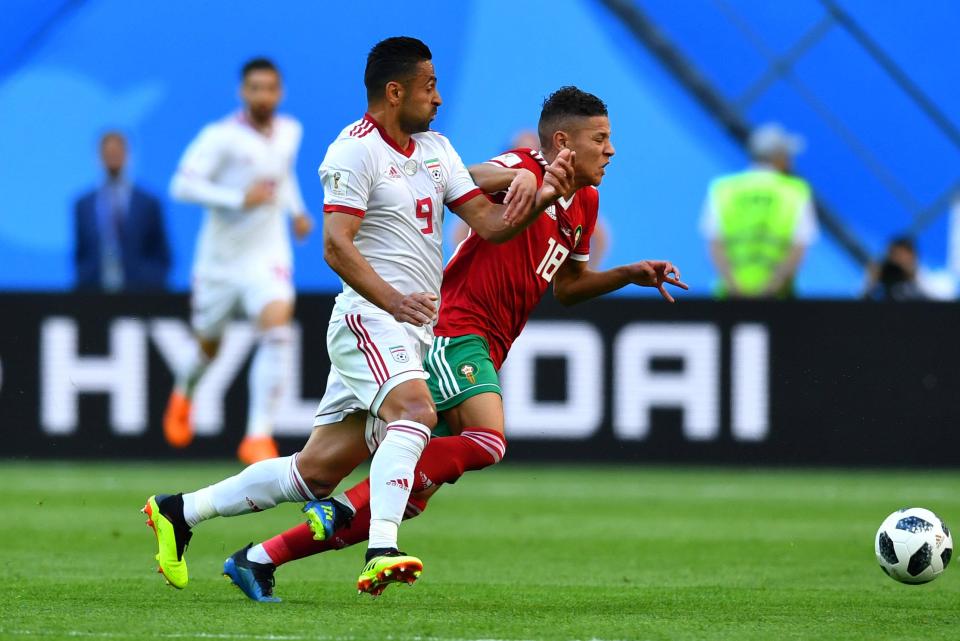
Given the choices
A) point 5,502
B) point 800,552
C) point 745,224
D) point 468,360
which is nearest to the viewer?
point 468,360

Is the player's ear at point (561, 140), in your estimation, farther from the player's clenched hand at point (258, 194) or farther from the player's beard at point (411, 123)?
the player's clenched hand at point (258, 194)

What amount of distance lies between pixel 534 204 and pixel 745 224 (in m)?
6.65

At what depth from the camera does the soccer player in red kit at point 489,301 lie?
6191mm

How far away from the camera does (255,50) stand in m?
15.7

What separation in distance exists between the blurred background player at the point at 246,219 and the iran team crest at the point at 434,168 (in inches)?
192

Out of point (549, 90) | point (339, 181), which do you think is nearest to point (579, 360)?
Result: point (549, 90)

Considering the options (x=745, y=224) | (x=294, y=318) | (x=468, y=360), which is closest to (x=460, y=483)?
(x=294, y=318)

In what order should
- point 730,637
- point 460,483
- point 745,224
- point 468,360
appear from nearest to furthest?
point 730,637 < point 468,360 < point 460,483 < point 745,224

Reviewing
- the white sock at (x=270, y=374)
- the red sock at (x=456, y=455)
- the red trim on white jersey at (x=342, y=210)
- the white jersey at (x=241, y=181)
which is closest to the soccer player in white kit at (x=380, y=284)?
the red trim on white jersey at (x=342, y=210)

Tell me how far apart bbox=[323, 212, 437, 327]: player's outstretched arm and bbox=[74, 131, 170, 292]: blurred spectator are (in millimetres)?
7727

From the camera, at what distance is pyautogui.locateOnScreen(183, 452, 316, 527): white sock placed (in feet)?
20.3

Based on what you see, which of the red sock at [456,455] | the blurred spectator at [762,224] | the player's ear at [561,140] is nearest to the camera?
the red sock at [456,455]

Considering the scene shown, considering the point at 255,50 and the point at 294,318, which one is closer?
the point at 294,318

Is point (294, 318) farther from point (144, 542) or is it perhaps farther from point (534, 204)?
point (534, 204)
